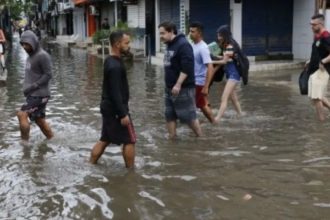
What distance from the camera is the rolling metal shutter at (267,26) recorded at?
21812 millimetres

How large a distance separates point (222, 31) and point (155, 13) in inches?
647

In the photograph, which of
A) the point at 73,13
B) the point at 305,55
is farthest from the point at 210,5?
the point at 73,13

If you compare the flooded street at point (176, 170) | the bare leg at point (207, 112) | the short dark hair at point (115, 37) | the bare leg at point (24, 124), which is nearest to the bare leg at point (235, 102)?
the flooded street at point (176, 170)

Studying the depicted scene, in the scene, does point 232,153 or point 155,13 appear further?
point 155,13

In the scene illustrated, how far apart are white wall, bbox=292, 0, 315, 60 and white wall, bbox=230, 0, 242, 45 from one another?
2277 mm

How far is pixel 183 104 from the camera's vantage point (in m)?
7.96

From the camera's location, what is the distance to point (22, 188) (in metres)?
6.15

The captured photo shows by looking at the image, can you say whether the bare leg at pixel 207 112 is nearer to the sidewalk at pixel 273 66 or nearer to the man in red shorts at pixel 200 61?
the man in red shorts at pixel 200 61

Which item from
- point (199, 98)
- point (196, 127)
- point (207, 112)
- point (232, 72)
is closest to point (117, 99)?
point (196, 127)

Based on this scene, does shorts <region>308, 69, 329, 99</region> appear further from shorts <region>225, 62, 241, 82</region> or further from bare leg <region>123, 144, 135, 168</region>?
bare leg <region>123, 144, 135, 168</region>

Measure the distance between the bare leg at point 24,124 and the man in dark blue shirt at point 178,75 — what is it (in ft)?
6.41

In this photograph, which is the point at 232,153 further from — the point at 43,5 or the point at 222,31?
the point at 43,5

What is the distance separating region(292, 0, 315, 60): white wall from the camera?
21.5 metres

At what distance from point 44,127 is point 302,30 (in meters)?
15.5
